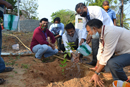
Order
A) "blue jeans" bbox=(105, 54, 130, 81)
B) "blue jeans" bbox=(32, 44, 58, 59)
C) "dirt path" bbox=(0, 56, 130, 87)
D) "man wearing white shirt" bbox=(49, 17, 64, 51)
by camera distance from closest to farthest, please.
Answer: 1. "blue jeans" bbox=(105, 54, 130, 81)
2. "dirt path" bbox=(0, 56, 130, 87)
3. "blue jeans" bbox=(32, 44, 58, 59)
4. "man wearing white shirt" bbox=(49, 17, 64, 51)

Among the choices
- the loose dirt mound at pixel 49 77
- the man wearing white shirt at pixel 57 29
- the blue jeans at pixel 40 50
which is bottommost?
the loose dirt mound at pixel 49 77

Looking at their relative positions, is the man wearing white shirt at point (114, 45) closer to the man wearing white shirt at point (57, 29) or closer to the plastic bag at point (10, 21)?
the plastic bag at point (10, 21)

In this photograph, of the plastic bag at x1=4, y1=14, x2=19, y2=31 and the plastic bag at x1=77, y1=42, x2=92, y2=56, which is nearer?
the plastic bag at x1=4, y1=14, x2=19, y2=31

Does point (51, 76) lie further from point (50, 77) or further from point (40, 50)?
point (40, 50)

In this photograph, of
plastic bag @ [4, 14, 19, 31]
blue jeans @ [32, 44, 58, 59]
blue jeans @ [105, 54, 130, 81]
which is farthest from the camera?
blue jeans @ [32, 44, 58, 59]

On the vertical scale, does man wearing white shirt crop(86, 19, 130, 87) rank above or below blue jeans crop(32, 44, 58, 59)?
above

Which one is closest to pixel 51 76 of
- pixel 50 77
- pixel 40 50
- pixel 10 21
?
pixel 50 77

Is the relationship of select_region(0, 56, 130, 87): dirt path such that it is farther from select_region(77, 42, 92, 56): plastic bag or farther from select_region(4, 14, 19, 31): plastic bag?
select_region(4, 14, 19, 31): plastic bag

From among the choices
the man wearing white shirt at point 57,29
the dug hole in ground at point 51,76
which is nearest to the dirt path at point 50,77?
the dug hole in ground at point 51,76

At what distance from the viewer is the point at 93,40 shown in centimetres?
283

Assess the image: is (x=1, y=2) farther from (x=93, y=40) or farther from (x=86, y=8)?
(x=93, y=40)

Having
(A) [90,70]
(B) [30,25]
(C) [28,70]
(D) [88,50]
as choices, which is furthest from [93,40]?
(B) [30,25]

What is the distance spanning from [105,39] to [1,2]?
6.38 feet

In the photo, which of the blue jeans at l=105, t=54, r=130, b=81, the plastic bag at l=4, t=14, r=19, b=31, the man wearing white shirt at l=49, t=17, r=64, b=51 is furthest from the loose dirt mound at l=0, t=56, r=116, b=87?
the man wearing white shirt at l=49, t=17, r=64, b=51
